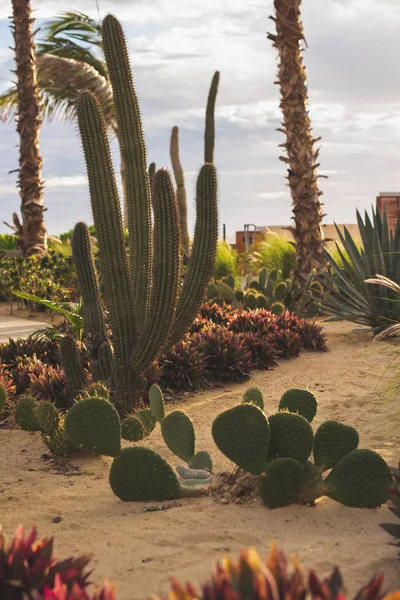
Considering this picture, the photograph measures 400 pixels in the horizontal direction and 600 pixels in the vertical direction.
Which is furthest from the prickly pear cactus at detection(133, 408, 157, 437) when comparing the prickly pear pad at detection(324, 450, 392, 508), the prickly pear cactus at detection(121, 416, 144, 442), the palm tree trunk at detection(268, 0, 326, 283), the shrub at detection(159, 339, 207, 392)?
the palm tree trunk at detection(268, 0, 326, 283)

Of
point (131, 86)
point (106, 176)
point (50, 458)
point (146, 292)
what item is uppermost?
point (131, 86)

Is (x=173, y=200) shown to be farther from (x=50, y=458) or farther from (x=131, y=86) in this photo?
(x=50, y=458)

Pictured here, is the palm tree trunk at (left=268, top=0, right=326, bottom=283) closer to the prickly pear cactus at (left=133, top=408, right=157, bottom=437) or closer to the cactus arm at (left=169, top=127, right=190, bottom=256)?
the prickly pear cactus at (left=133, top=408, right=157, bottom=437)

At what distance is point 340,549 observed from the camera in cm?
338

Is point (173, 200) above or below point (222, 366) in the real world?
above

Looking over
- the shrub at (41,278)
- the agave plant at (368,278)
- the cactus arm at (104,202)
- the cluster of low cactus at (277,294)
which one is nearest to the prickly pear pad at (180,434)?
the cactus arm at (104,202)

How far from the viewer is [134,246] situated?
6473 millimetres

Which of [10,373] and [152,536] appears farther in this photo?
[10,373]

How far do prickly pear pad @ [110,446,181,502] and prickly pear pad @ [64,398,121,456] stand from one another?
101 millimetres

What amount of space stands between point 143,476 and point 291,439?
844mm

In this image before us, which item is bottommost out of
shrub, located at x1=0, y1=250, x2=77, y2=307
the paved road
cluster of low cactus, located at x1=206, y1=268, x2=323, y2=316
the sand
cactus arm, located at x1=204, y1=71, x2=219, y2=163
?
the sand

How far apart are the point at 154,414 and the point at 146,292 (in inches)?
57.3

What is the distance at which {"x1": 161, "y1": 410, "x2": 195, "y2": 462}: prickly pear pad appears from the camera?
15.7 ft

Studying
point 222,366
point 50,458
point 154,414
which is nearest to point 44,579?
point 154,414
